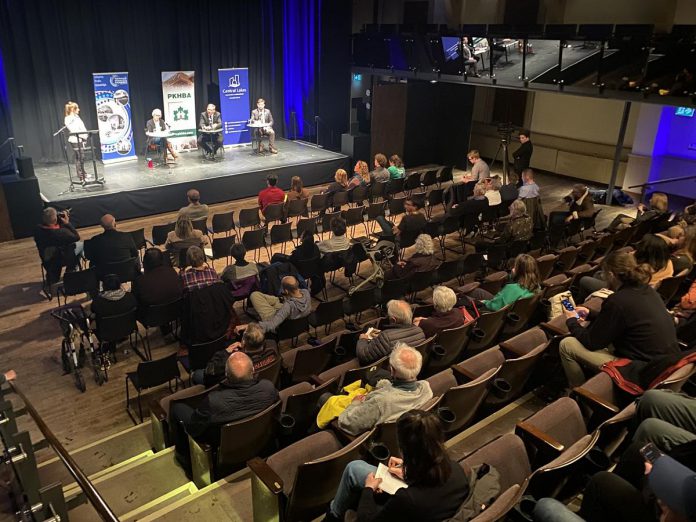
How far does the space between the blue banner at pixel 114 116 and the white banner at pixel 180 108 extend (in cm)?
99

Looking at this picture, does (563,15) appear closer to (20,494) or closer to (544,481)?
(544,481)

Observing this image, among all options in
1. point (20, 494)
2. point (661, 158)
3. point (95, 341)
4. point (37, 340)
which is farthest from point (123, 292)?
point (661, 158)

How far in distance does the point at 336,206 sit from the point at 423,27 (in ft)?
19.9

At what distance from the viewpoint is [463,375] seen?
159 inches

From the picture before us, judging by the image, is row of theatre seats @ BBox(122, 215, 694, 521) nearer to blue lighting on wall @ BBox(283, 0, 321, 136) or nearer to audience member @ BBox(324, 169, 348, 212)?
audience member @ BBox(324, 169, 348, 212)

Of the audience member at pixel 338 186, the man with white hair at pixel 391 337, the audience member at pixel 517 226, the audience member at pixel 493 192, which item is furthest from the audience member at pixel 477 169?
the man with white hair at pixel 391 337

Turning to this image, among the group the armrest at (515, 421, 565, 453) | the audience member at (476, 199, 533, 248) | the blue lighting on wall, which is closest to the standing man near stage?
the blue lighting on wall

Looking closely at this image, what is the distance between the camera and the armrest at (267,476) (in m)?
2.90

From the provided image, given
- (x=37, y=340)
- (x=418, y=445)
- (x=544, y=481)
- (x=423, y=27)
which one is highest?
(x=423, y=27)

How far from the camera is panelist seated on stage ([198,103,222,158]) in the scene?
12.6 m

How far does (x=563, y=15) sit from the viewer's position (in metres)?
13.2

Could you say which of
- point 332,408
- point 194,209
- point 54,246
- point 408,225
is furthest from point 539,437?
point 194,209

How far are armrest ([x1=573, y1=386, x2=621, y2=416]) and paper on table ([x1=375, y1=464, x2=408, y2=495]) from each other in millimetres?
1452

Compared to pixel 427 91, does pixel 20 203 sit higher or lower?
lower
